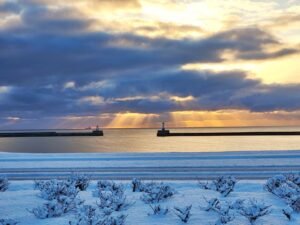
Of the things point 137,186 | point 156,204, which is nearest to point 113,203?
point 156,204

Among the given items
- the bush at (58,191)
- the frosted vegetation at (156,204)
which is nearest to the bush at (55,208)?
the frosted vegetation at (156,204)

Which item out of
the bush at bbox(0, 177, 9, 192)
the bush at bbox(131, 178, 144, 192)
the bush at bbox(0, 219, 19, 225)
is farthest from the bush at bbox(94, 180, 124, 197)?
the bush at bbox(0, 219, 19, 225)

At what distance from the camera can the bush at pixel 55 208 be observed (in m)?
8.18

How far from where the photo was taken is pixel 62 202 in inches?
347

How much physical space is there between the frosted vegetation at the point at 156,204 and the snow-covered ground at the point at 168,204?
0.04 metres

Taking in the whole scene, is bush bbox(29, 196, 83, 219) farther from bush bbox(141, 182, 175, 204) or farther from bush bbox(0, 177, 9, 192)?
bush bbox(0, 177, 9, 192)

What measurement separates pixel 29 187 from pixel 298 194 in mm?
6670

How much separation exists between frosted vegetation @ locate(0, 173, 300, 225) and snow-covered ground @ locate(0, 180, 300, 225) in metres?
0.04

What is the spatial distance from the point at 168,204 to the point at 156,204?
277mm

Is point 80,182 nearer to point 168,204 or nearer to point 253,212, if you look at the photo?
point 168,204

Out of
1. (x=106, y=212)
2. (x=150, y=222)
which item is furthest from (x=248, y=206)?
(x=106, y=212)

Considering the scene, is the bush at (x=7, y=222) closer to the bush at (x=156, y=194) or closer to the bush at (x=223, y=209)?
the bush at (x=156, y=194)

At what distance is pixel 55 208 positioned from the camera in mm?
8320

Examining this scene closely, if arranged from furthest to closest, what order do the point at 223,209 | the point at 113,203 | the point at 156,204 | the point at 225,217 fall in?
the point at 156,204, the point at 113,203, the point at 223,209, the point at 225,217
